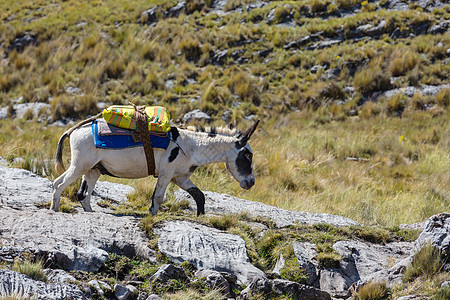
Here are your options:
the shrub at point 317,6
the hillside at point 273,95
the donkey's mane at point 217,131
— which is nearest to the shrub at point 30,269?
the hillside at point 273,95

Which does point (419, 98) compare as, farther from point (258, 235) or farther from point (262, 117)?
point (258, 235)

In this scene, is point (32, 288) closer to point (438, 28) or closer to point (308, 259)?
point (308, 259)

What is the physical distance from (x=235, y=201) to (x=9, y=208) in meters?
4.37

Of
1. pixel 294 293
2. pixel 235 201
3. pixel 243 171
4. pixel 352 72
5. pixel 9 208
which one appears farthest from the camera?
pixel 352 72

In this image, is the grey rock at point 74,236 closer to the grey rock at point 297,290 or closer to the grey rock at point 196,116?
the grey rock at point 297,290

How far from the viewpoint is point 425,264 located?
6246 millimetres

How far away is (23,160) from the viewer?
11.6m

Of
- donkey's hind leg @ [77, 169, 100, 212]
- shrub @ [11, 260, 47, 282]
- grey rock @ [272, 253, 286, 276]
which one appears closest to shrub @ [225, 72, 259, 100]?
donkey's hind leg @ [77, 169, 100, 212]

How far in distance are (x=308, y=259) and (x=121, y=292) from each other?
270 cm

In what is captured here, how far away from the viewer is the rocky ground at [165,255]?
5.57 m

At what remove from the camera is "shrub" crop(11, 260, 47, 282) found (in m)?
5.30

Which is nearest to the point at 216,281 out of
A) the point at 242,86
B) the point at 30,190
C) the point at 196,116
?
the point at 30,190

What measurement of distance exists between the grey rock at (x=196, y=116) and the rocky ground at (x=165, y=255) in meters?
11.0

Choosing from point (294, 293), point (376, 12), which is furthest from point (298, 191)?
point (376, 12)
